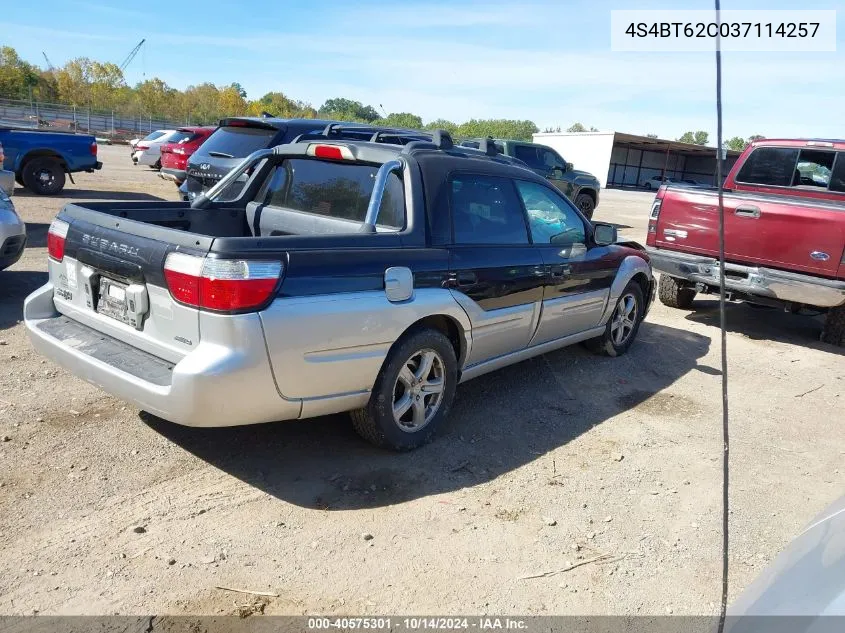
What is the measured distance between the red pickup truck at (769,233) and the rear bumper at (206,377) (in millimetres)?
5286

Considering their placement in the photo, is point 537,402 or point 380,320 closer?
point 380,320

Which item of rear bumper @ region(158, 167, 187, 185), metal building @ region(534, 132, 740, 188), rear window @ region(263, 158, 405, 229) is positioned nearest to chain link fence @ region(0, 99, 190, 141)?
metal building @ region(534, 132, 740, 188)

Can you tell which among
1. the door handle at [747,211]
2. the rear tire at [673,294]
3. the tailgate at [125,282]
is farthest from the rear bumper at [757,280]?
the tailgate at [125,282]

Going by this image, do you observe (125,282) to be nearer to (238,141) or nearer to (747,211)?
(747,211)

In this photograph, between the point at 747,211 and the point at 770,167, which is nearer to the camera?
the point at 747,211

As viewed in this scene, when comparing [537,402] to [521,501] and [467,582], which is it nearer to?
[521,501]

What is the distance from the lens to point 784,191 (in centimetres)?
805

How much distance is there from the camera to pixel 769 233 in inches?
266

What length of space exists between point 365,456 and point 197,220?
201 centimetres

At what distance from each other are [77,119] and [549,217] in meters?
50.4

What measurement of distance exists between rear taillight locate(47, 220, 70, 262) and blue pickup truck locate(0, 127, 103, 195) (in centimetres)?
1111

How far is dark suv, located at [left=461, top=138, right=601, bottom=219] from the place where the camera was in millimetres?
15984

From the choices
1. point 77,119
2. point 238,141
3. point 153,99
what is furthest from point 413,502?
point 153,99

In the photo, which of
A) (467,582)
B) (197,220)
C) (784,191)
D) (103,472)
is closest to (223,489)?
(103,472)
